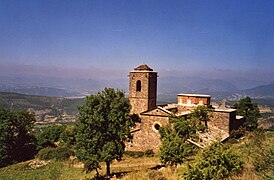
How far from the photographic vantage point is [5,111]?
117 ft

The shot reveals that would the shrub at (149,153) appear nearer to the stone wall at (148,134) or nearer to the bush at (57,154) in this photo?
the stone wall at (148,134)

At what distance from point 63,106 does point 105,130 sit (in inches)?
5808

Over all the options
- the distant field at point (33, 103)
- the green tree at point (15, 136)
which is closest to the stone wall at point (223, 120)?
the green tree at point (15, 136)

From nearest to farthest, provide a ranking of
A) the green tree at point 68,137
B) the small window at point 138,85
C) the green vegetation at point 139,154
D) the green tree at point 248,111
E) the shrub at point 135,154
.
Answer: the green vegetation at point 139,154, the shrub at point 135,154, the small window at point 138,85, the green tree at point 248,111, the green tree at point 68,137

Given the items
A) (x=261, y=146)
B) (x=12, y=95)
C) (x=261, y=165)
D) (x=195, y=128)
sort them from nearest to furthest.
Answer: (x=261, y=165)
(x=261, y=146)
(x=195, y=128)
(x=12, y=95)

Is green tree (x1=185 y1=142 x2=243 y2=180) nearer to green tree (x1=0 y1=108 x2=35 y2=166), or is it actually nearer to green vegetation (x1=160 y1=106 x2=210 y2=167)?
green vegetation (x1=160 y1=106 x2=210 y2=167)

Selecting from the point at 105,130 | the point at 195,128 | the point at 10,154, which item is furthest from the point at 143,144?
the point at 10,154

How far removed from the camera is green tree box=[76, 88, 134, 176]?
17688 millimetres

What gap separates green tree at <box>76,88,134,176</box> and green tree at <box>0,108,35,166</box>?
→ 802 inches

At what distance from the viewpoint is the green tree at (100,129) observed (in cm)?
1769

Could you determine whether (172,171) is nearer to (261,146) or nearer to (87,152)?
(261,146)

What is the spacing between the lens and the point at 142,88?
1128 inches

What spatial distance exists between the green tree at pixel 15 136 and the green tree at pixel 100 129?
20.4m

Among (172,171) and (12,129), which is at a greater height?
(172,171)
